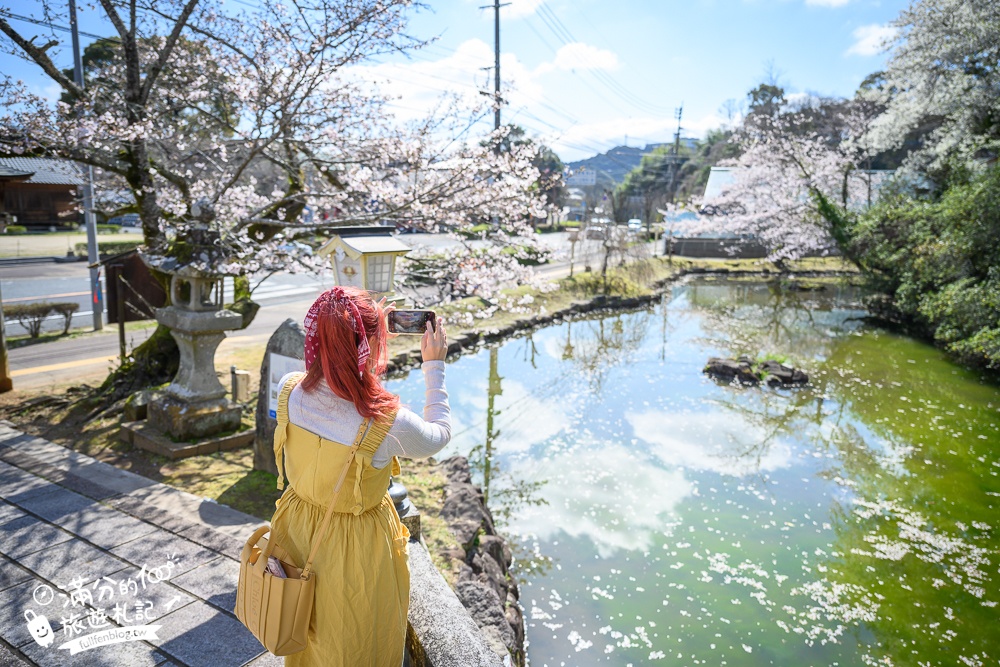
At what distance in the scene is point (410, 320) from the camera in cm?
207

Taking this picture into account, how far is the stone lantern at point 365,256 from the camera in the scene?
408cm

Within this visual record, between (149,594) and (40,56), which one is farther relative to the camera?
(40,56)

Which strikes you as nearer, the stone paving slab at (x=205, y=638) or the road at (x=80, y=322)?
the stone paving slab at (x=205, y=638)

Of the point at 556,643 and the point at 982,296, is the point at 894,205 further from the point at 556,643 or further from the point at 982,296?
the point at 556,643

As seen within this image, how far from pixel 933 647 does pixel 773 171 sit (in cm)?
1851

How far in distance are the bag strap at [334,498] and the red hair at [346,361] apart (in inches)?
1.7

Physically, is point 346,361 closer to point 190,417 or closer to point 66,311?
point 190,417

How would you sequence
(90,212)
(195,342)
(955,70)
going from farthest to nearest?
1. (955,70)
2. (90,212)
3. (195,342)

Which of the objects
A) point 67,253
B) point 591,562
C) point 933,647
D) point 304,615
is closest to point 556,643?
point 591,562

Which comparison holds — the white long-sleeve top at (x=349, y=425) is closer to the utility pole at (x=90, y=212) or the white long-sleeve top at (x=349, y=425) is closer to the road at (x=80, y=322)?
the road at (x=80, y=322)

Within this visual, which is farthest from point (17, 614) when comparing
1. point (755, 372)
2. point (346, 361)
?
point (755, 372)

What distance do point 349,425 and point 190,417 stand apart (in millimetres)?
4327

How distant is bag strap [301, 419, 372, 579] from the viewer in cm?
177

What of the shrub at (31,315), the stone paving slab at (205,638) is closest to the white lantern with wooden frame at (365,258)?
the stone paving slab at (205,638)
